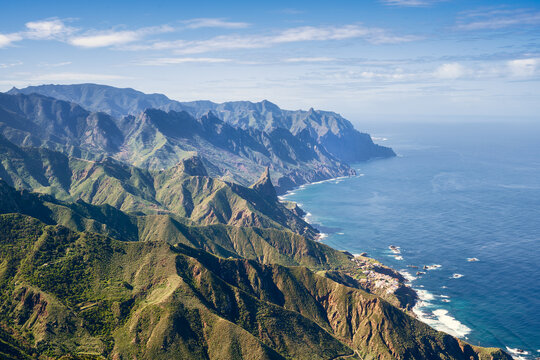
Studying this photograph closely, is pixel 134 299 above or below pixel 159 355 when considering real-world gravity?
above

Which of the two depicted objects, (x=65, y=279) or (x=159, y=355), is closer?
(x=159, y=355)

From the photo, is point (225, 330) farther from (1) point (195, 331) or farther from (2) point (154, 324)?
(2) point (154, 324)

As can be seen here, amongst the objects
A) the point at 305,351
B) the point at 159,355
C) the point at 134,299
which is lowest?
the point at 305,351

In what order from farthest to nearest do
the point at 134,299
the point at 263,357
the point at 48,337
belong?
the point at 134,299, the point at 263,357, the point at 48,337

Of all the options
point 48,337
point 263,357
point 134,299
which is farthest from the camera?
point 134,299

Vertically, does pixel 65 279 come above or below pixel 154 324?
above

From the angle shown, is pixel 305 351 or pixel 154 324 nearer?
pixel 154 324

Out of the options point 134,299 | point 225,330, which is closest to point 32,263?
point 134,299

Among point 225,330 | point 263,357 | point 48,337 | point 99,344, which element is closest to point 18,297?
point 48,337

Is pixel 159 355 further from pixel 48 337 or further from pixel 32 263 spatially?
pixel 32 263
